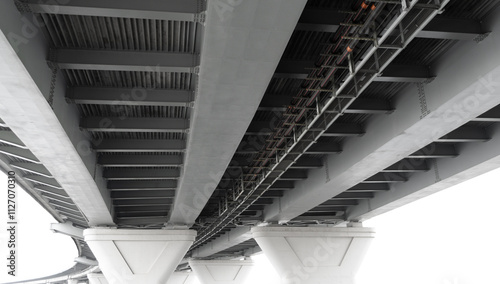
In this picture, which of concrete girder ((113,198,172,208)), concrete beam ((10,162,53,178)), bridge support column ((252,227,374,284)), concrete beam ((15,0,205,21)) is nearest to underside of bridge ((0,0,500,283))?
concrete beam ((15,0,205,21))

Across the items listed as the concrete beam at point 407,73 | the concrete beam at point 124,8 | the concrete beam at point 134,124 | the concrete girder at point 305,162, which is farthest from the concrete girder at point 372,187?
the concrete beam at point 124,8

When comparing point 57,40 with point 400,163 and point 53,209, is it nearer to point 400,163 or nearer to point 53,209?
point 400,163

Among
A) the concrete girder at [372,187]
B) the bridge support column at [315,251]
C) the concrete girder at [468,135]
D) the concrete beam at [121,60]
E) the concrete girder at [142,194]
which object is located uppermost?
the concrete beam at [121,60]

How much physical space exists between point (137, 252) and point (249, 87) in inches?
819

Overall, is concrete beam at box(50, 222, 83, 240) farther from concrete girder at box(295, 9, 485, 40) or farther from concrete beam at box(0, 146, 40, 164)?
concrete girder at box(295, 9, 485, 40)

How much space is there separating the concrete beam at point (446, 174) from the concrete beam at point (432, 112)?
316cm

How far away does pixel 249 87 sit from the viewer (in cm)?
960

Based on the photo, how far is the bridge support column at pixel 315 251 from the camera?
28.8 meters

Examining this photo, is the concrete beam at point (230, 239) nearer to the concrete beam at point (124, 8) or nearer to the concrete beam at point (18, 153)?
the concrete beam at point (18, 153)

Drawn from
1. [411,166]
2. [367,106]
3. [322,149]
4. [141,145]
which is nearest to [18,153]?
[141,145]

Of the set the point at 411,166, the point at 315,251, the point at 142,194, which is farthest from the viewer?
the point at 315,251

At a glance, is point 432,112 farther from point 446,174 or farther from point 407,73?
point 446,174

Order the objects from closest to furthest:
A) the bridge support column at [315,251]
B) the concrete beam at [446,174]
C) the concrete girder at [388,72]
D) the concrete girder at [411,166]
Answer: the concrete girder at [388,72] < the concrete beam at [446,174] < the concrete girder at [411,166] < the bridge support column at [315,251]

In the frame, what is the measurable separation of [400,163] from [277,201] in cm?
850
